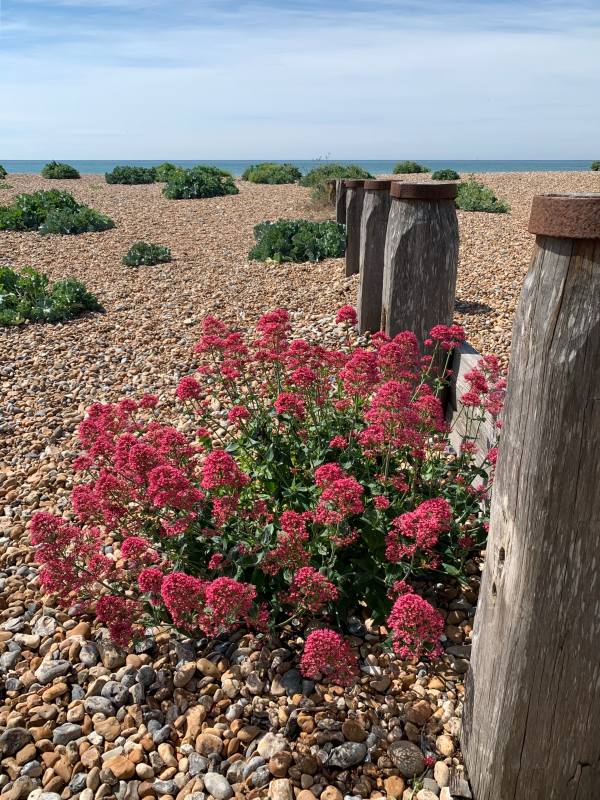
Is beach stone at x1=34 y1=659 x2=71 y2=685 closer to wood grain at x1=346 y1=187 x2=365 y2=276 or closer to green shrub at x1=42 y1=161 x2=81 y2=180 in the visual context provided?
wood grain at x1=346 y1=187 x2=365 y2=276

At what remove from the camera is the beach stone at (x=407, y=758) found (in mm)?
2238

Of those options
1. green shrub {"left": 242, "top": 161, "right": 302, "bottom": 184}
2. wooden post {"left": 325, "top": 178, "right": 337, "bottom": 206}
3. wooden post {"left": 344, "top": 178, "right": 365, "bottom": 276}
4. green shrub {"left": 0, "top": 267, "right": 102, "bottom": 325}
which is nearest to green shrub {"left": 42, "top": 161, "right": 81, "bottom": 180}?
green shrub {"left": 242, "top": 161, "right": 302, "bottom": 184}

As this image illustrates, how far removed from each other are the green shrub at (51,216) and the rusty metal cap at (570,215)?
42.3ft

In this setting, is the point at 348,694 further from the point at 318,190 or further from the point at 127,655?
the point at 318,190

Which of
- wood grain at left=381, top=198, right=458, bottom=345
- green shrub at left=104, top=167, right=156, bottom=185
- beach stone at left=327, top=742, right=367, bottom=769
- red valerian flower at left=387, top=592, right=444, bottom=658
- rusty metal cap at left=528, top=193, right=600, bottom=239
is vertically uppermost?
green shrub at left=104, top=167, right=156, bottom=185

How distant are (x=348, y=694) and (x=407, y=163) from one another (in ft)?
102

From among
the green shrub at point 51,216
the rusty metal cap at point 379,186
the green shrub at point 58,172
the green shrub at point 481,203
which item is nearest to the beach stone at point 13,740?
the rusty metal cap at point 379,186

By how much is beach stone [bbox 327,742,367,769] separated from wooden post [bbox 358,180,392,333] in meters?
4.00

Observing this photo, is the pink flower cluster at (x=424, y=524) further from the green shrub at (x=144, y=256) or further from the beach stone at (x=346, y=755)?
the green shrub at (x=144, y=256)

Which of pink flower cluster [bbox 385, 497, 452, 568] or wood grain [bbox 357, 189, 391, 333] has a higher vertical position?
wood grain [bbox 357, 189, 391, 333]

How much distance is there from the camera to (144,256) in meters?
9.95

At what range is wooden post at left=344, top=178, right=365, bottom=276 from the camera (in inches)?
306

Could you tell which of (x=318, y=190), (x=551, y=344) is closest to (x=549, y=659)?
(x=551, y=344)

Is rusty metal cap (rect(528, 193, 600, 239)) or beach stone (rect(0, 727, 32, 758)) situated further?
beach stone (rect(0, 727, 32, 758))
